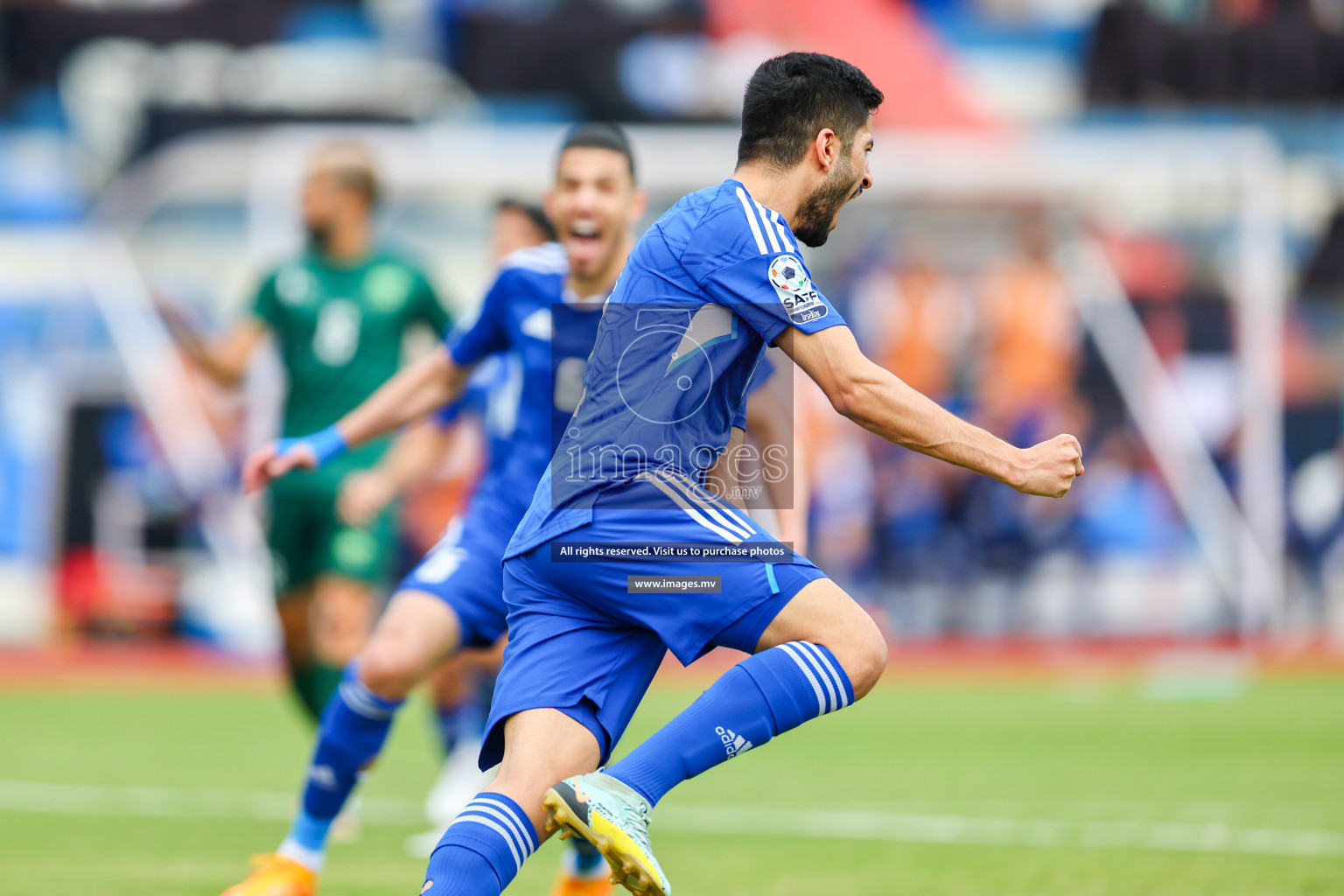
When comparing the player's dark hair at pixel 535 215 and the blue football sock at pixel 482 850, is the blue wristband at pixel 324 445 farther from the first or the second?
the player's dark hair at pixel 535 215

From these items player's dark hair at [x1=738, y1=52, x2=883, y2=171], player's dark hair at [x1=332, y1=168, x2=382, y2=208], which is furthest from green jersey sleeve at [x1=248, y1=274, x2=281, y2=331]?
player's dark hair at [x1=738, y1=52, x2=883, y2=171]

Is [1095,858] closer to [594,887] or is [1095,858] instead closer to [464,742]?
[594,887]

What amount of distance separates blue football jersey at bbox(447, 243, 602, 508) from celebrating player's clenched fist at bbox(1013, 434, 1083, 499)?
81.5 inches

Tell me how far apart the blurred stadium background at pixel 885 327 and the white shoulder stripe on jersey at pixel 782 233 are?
19.9ft

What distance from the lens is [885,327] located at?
52.5 ft

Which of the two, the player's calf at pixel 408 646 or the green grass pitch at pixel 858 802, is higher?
the player's calf at pixel 408 646

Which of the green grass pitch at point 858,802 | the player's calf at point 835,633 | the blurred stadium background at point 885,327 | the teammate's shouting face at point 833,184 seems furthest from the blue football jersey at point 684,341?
the blurred stadium background at point 885,327

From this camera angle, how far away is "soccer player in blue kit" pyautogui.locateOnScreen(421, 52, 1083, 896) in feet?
12.2

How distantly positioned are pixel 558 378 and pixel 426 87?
48.8 ft

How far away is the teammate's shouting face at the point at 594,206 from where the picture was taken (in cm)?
530

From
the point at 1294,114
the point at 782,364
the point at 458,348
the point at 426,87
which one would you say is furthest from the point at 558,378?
the point at 1294,114

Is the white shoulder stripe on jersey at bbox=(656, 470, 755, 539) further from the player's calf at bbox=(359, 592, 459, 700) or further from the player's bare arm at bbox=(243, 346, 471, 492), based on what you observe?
the player's bare arm at bbox=(243, 346, 471, 492)

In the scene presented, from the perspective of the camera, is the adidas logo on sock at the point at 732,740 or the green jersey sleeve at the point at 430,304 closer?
the adidas logo on sock at the point at 732,740

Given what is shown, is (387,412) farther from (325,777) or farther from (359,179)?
(359,179)
